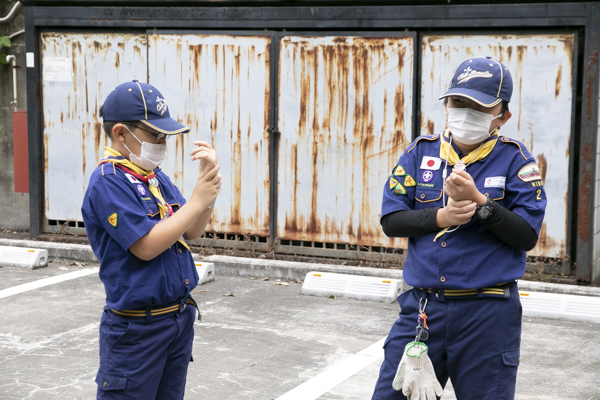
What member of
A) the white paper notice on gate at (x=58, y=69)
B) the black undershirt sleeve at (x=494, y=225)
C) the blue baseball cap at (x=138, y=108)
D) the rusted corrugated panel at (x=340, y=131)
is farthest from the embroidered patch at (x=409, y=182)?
the white paper notice on gate at (x=58, y=69)

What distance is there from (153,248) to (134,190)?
0.26m

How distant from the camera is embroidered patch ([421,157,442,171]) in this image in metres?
2.93

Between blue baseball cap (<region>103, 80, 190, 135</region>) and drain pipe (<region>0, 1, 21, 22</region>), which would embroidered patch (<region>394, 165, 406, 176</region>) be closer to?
blue baseball cap (<region>103, 80, 190, 135</region>)

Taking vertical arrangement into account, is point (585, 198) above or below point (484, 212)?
below

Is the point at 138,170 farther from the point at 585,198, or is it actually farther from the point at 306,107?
the point at 585,198

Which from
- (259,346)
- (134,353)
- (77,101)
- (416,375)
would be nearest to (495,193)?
(416,375)

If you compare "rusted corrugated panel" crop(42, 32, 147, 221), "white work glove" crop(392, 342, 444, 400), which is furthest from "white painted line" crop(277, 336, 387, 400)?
"rusted corrugated panel" crop(42, 32, 147, 221)

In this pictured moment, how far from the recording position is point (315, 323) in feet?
20.3

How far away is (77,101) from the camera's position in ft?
29.8

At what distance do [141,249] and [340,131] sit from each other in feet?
17.9


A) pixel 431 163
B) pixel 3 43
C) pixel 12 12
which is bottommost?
pixel 431 163

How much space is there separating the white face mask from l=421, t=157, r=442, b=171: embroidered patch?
104 centimetres

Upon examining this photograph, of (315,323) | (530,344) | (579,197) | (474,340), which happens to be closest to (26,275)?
(315,323)

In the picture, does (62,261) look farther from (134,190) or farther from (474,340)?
(474,340)
